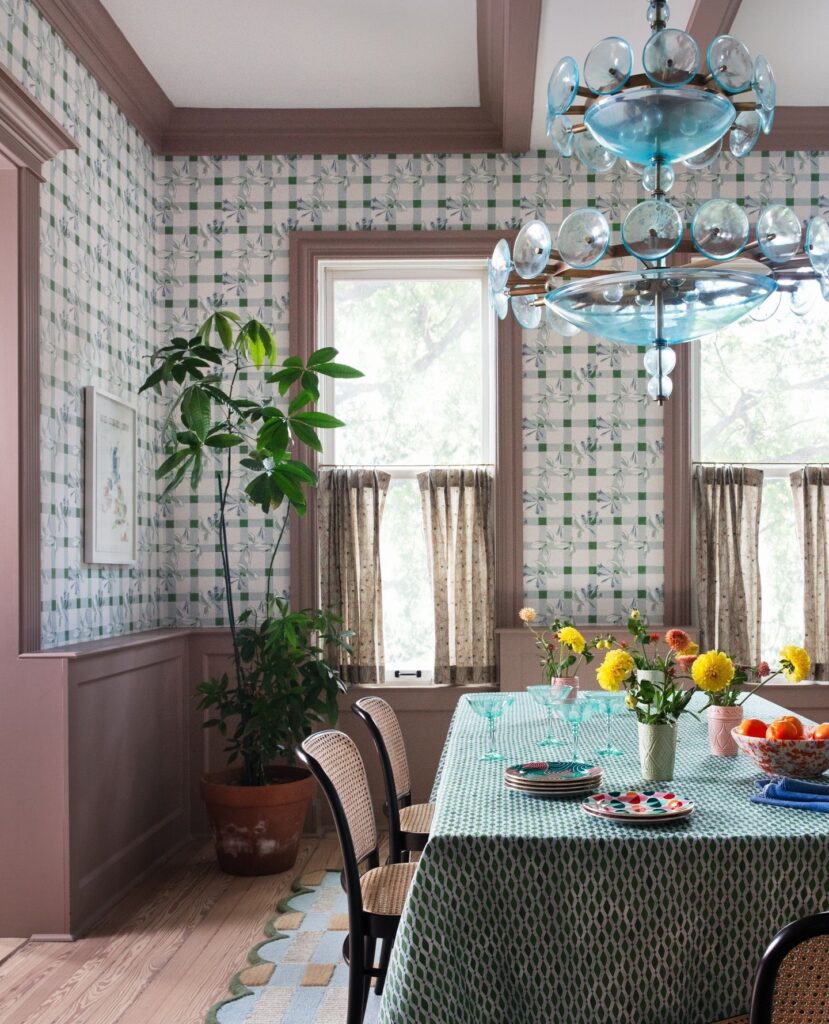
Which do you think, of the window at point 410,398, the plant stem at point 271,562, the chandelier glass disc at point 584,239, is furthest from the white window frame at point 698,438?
the chandelier glass disc at point 584,239

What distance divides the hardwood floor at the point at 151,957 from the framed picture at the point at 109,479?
132cm

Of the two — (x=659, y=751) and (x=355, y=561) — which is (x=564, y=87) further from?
(x=355, y=561)

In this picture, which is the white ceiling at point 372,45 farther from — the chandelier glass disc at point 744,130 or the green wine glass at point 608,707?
the green wine glass at point 608,707

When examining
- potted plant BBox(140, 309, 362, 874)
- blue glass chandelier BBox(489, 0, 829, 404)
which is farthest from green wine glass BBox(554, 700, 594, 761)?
potted plant BBox(140, 309, 362, 874)

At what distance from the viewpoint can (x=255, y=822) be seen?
172 inches

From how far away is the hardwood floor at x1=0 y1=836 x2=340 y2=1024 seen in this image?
306 cm

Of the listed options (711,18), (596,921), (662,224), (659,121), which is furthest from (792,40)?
(596,921)

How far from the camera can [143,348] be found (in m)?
4.89

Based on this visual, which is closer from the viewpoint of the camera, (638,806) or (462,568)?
(638,806)

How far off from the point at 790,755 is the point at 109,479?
2.91 metres

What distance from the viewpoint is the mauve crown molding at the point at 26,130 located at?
11.1ft

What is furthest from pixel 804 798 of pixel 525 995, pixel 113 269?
pixel 113 269

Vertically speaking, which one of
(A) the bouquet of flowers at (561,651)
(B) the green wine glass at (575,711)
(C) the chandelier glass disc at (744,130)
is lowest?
(B) the green wine glass at (575,711)

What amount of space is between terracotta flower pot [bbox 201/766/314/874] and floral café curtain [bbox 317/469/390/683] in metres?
0.75
